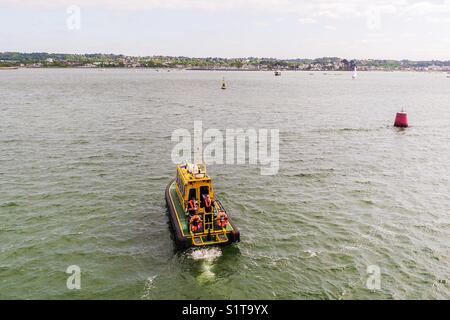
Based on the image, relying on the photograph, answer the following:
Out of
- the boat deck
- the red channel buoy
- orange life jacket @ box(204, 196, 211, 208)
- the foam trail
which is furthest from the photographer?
the red channel buoy

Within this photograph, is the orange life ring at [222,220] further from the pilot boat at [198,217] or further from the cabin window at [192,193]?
the cabin window at [192,193]

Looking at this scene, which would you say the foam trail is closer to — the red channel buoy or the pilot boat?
the pilot boat

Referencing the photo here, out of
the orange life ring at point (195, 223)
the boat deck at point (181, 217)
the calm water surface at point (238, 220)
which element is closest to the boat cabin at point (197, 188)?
the boat deck at point (181, 217)

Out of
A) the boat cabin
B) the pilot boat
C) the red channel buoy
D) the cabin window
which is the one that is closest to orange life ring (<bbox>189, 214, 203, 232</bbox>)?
the pilot boat

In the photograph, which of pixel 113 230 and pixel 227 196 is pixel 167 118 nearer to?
pixel 227 196

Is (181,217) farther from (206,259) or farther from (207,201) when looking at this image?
(206,259)

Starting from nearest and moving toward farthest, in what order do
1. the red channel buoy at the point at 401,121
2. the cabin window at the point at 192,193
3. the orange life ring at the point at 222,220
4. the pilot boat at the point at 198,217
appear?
the pilot boat at the point at 198,217 < the orange life ring at the point at 222,220 < the cabin window at the point at 192,193 < the red channel buoy at the point at 401,121

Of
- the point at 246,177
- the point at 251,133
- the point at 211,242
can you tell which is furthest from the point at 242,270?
the point at 251,133

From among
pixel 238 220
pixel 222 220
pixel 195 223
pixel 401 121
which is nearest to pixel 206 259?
pixel 195 223
